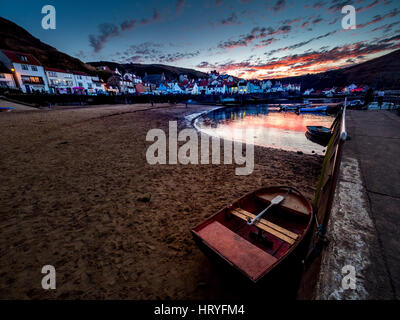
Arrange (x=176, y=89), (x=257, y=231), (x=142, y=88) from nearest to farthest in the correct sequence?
(x=257, y=231) < (x=142, y=88) < (x=176, y=89)

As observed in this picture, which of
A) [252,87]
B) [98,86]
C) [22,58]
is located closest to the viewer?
[22,58]

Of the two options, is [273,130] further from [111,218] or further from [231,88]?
[231,88]

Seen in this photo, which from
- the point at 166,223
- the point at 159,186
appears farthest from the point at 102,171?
the point at 166,223

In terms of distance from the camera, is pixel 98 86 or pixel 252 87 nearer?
pixel 98 86

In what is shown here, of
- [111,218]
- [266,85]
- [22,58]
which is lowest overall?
[111,218]

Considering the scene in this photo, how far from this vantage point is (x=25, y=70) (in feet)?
167

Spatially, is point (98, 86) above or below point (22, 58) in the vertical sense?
below

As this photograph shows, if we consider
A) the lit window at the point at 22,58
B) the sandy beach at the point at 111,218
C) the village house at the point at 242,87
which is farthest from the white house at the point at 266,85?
the sandy beach at the point at 111,218

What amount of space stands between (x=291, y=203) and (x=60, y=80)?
85.7 meters

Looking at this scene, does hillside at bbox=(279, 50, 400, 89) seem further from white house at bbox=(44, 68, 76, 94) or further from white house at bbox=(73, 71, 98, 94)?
white house at bbox=(44, 68, 76, 94)

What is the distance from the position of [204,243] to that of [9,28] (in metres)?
240

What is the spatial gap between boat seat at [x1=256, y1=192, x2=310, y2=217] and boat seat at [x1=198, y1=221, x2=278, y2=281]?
189 cm

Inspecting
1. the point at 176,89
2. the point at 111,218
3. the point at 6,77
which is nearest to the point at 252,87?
the point at 176,89
